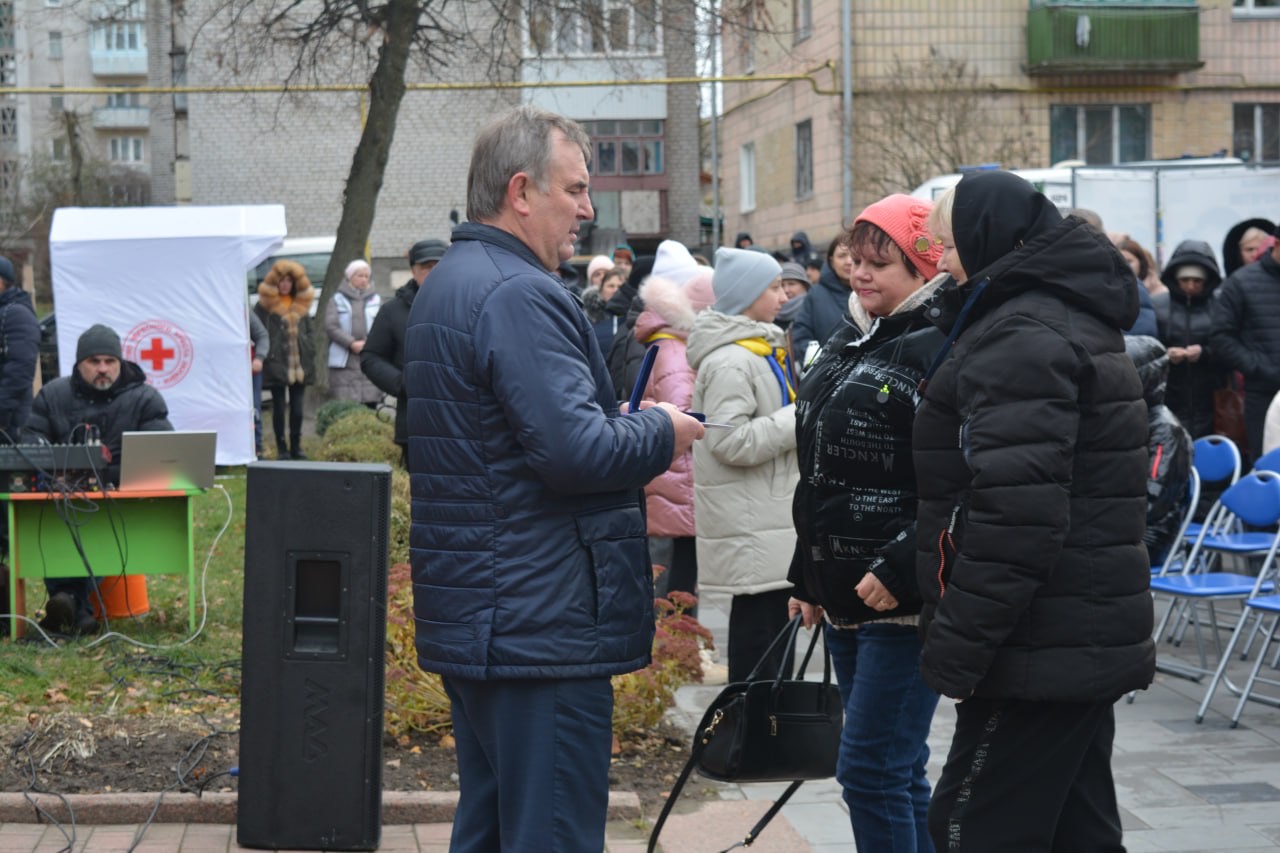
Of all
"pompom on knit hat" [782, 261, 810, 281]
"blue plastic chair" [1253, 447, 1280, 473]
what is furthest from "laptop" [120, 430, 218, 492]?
"pompom on knit hat" [782, 261, 810, 281]

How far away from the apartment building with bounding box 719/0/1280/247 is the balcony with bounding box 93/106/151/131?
64.0 meters

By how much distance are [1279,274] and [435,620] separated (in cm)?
822

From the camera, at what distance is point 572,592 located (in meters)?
3.28

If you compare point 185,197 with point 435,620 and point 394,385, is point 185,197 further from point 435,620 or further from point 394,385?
point 435,620

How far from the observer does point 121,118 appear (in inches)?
3425

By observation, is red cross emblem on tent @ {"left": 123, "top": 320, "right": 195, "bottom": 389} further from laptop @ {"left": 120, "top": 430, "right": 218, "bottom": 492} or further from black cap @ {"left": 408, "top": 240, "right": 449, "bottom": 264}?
laptop @ {"left": 120, "top": 430, "right": 218, "bottom": 492}

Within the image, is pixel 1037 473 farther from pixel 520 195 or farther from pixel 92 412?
pixel 92 412

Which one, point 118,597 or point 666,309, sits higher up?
point 666,309

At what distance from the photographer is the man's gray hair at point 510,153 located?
3373mm

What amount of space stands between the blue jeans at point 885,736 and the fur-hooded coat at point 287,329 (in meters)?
12.5

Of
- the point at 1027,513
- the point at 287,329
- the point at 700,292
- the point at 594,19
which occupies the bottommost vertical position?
the point at 1027,513

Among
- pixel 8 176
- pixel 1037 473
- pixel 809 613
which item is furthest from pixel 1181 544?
pixel 8 176

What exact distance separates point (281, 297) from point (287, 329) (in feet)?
1.22

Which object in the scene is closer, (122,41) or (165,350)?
(165,350)
